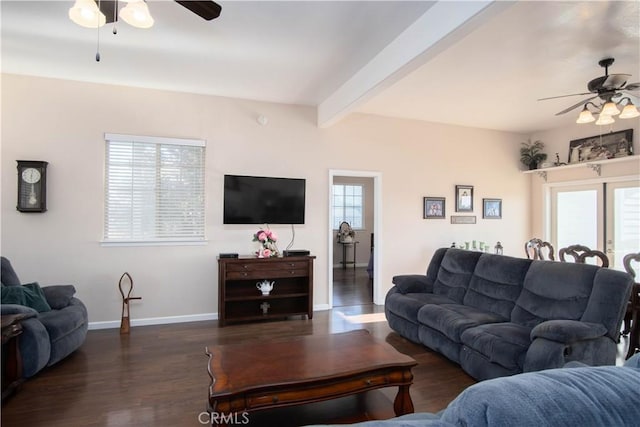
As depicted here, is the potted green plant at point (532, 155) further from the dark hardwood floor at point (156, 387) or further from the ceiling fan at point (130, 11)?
the ceiling fan at point (130, 11)

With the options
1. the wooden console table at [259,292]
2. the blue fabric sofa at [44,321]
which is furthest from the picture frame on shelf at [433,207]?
the blue fabric sofa at [44,321]

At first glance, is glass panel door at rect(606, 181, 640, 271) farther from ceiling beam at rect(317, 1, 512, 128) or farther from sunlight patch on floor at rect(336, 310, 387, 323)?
ceiling beam at rect(317, 1, 512, 128)

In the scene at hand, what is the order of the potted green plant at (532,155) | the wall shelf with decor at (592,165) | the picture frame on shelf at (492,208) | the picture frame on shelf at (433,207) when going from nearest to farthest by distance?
1. the wall shelf with decor at (592,165)
2. the picture frame on shelf at (433,207)
3. the picture frame on shelf at (492,208)
4. the potted green plant at (532,155)

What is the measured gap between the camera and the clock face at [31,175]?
3.87m

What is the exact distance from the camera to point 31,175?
153 inches

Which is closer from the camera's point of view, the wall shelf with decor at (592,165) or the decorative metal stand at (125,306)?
the decorative metal stand at (125,306)

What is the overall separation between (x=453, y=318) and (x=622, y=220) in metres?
4.05

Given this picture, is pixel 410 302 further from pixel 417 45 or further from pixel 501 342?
pixel 417 45

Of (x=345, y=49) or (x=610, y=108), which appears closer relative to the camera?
(x=345, y=49)

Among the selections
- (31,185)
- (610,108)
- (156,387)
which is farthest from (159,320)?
(610,108)

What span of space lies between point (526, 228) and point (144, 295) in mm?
6594

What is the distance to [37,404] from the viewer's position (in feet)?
8.02

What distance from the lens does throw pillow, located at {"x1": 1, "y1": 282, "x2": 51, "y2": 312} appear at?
122 inches

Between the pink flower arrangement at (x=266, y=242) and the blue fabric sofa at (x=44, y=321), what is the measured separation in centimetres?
200
